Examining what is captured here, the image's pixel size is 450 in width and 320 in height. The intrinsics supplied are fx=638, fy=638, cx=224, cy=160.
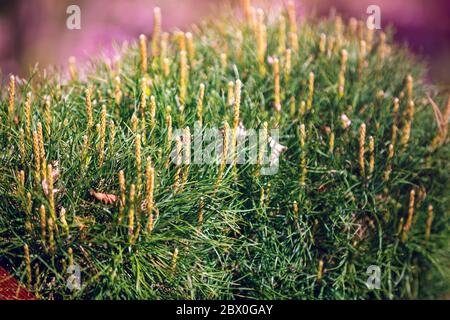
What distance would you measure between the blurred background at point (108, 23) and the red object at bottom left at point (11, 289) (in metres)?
3.44

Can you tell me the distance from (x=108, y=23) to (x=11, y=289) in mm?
3916

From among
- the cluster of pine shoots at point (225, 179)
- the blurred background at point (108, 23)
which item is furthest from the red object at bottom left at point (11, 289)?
the blurred background at point (108, 23)

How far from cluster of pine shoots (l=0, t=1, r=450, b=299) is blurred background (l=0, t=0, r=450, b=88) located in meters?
2.61

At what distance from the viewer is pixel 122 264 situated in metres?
1.99

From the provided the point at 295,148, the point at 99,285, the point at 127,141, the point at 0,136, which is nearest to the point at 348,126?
the point at 295,148

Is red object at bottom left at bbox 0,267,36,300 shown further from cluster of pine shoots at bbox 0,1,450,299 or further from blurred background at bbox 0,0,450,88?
blurred background at bbox 0,0,450,88

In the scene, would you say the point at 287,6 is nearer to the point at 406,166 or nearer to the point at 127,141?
the point at 406,166

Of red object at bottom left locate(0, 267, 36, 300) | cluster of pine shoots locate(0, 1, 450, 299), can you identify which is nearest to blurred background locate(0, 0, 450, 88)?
cluster of pine shoots locate(0, 1, 450, 299)

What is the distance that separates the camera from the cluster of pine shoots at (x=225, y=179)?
198 centimetres

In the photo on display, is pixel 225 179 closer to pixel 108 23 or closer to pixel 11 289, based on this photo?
pixel 11 289

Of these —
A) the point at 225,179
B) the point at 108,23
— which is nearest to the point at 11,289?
the point at 225,179

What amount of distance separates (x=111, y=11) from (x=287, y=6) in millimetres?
2763

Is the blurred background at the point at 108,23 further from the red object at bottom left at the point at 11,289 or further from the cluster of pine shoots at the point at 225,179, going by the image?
the red object at bottom left at the point at 11,289

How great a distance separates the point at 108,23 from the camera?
5555 mm
